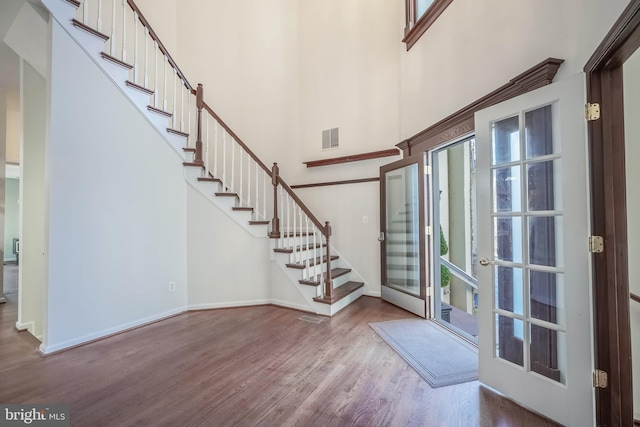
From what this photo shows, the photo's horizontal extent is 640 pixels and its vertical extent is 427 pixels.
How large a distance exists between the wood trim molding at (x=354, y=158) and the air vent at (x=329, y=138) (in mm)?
278

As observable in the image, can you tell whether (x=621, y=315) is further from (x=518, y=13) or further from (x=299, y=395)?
(x=518, y=13)

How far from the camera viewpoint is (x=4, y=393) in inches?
75.2

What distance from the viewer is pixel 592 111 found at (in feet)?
4.92

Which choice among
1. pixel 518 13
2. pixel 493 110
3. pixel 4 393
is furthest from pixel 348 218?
pixel 4 393

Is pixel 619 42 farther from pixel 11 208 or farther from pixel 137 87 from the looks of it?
pixel 11 208

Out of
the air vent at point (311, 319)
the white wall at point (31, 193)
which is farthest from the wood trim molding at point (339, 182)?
the white wall at point (31, 193)

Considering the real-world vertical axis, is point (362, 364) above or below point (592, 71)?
below

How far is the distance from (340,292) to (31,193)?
3.90 m

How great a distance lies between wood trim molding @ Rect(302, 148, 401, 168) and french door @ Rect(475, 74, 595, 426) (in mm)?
2055

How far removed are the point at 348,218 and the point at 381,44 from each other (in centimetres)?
277

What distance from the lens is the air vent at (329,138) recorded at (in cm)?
475

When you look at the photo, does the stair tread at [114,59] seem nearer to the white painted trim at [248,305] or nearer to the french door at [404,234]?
the white painted trim at [248,305]

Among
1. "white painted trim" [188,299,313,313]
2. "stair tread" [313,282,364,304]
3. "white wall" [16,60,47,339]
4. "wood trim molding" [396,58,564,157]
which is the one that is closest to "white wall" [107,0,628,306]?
"wood trim molding" [396,58,564,157]

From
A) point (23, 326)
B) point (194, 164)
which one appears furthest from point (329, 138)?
point (23, 326)
